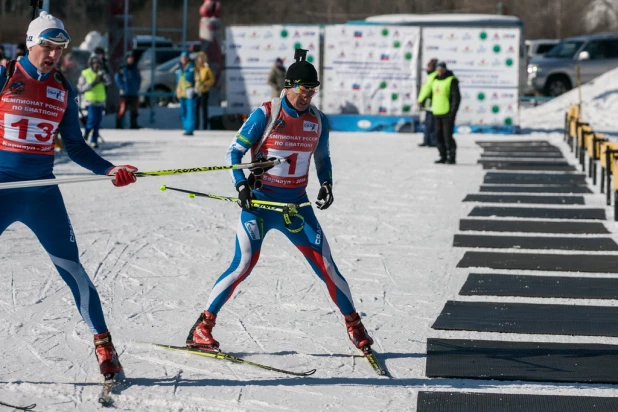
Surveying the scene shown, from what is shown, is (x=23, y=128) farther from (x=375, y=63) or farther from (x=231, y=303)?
(x=375, y=63)

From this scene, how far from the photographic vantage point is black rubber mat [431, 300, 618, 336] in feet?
23.2

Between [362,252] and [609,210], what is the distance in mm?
4028

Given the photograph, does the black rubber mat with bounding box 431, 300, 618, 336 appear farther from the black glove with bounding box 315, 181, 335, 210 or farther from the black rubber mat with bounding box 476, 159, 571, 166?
the black rubber mat with bounding box 476, 159, 571, 166

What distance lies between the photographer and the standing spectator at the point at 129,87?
22859 mm

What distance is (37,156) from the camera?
5.69 m

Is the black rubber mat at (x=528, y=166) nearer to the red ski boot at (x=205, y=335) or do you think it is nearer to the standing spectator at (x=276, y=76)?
the standing spectator at (x=276, y=76)

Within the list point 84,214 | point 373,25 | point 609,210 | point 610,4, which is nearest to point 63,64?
point 373,25

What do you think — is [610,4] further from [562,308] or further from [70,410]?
[70,410]

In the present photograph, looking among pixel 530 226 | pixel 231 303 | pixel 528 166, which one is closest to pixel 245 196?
pixel 231 303

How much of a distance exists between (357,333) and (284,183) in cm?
102

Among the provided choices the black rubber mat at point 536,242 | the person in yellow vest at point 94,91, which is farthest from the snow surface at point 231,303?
the person in yellow vest at point 94,91

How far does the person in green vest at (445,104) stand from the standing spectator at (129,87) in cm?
806

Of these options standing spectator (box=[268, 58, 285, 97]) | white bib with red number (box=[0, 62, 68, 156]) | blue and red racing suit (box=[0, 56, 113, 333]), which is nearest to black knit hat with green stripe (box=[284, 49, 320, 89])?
blue and red racing suit (box=[0, 56, 113, 333])

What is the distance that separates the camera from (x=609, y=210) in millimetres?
12477
